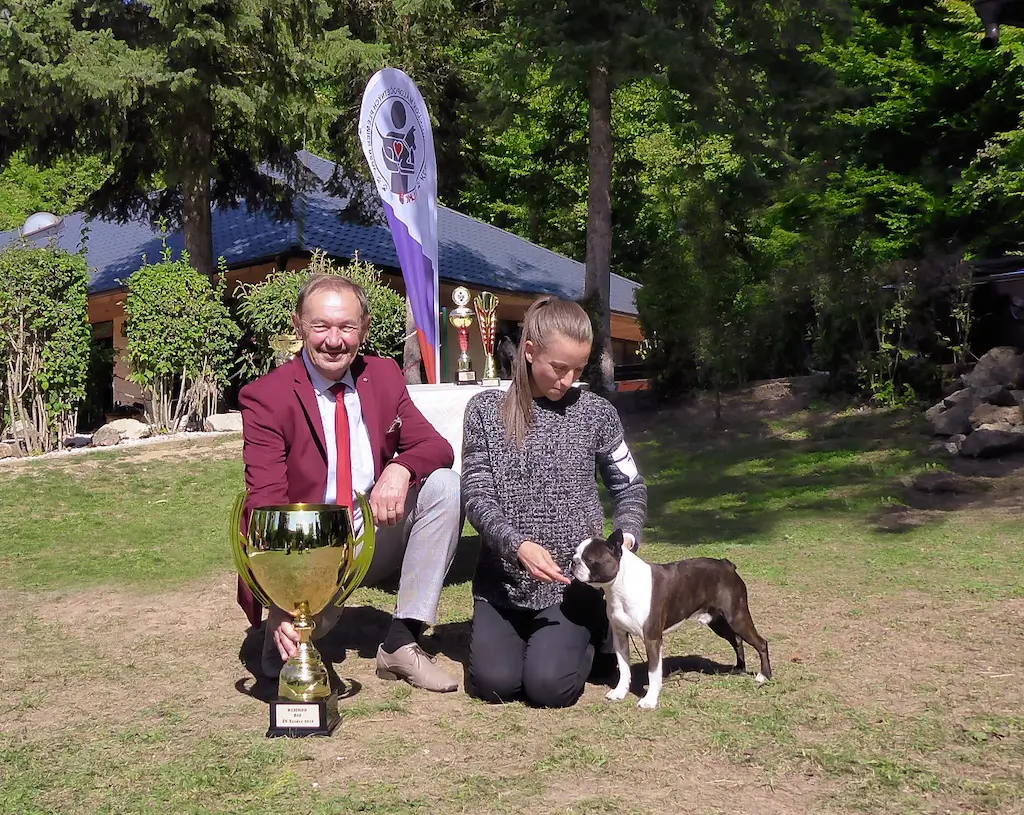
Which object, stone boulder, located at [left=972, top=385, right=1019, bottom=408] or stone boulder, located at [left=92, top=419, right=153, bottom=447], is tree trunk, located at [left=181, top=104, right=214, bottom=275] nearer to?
stone boulder, located at [left=92, top=419, right=153, bottom=447]

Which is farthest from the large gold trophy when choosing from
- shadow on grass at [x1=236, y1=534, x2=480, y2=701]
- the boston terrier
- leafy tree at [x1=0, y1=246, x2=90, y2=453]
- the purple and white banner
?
leafy tree at [x1=0, y1=246, x2=90, y2=453]

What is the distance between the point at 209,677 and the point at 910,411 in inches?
407

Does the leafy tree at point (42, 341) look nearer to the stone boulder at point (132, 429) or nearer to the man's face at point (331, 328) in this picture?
the stone boulder at point (132, 429)

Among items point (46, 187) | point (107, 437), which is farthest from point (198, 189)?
point (46, 187)

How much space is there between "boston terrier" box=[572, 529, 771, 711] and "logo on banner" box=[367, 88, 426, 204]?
5729mm

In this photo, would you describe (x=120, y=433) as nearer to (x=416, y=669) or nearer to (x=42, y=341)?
(x=42, y=341)

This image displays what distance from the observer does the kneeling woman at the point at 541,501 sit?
11.5 feet

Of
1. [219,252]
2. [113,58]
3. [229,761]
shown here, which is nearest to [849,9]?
[113,58]

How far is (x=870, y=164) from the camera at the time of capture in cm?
1994

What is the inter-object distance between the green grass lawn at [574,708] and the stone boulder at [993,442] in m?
2.89

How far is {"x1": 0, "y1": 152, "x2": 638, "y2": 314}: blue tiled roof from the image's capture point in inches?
746

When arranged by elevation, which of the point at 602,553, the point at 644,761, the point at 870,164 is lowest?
the point at 644,761

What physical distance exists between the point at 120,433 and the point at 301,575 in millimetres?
9881

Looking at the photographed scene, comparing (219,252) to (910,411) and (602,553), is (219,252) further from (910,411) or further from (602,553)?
(602,553)
